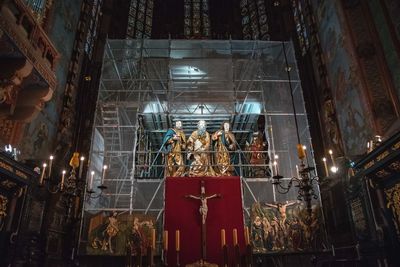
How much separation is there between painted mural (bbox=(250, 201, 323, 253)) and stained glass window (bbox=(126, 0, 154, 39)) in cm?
1267

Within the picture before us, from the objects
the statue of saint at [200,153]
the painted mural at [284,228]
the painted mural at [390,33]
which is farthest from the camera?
the statue of saint at [200,153]

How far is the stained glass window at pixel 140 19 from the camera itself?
18.7 meters

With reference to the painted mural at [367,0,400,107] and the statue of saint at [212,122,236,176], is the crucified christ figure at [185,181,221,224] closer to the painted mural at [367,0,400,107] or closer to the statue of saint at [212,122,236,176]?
the statue of saint at [212,122,236,176]

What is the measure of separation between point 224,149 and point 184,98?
117 inches

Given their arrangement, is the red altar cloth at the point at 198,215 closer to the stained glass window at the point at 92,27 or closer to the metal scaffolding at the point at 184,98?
the metal scaffolding at the point at 184,98

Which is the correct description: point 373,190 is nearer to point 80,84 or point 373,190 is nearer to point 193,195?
point 193,195

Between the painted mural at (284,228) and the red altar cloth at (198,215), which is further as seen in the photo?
the painted mural at (284,228)

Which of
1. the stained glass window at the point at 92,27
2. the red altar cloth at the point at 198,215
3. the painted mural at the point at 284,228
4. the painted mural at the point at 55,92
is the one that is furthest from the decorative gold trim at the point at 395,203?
the stained glass window at the point at 92,27

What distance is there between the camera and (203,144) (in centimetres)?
1183

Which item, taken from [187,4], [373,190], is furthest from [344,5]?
[187,4]

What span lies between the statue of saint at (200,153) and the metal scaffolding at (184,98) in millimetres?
1256

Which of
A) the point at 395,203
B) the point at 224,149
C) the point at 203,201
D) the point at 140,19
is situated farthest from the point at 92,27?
the point at 395,203

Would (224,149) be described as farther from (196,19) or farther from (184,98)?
(196,19)

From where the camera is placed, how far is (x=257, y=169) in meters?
12.0
